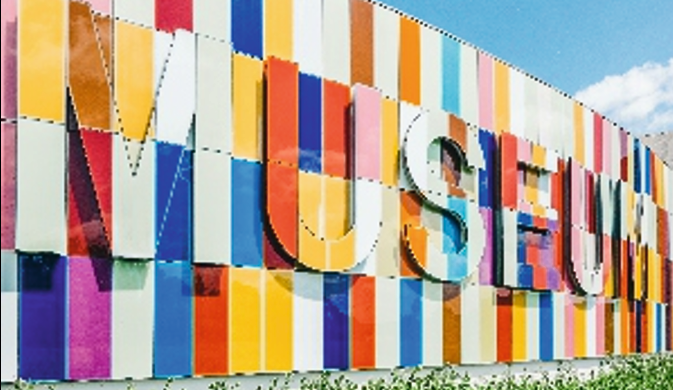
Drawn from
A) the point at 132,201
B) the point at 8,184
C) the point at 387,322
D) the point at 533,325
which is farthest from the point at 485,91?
the point at 8,184

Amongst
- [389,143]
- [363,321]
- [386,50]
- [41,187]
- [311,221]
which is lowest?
[363,321]

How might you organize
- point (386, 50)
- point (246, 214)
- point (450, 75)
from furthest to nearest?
point (450, 75) < point (386, 50) < point (246, 214)

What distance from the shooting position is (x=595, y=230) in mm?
21906

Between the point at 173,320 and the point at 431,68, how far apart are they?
23.4 ft

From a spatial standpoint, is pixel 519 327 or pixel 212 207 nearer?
pixel 212 207

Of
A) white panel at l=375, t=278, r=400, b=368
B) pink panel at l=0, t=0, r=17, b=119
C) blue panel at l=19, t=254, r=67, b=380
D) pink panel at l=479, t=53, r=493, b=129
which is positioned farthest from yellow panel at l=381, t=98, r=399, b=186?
pink panel at l=0, t=0, r=17, b=119

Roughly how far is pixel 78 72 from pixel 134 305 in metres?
2.74

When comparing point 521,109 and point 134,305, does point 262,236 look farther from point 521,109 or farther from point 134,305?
point 521,109

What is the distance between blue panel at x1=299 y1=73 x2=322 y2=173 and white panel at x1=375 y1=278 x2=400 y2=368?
232cm

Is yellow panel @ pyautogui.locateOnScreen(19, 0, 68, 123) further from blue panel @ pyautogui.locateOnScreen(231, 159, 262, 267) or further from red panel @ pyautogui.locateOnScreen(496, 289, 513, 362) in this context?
red panel @ pyautogui.locateOnScreen(496, 289, 513, 362)

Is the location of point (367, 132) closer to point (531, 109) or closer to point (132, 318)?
point (132, 318)

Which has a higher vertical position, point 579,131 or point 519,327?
point 579,131

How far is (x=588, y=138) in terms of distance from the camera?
2197cm

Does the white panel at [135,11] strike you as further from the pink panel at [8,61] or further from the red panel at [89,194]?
the red panel at [89,194]
